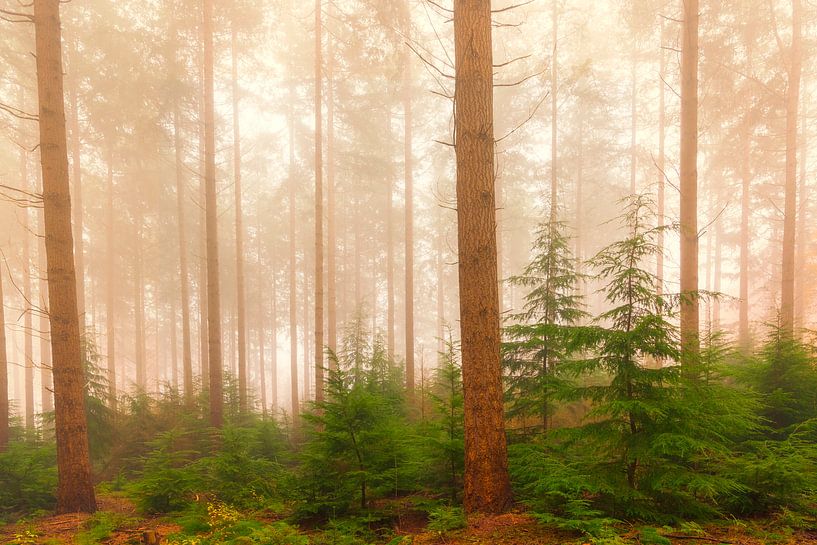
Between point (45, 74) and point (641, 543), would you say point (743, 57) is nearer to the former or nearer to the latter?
point (641, 543)

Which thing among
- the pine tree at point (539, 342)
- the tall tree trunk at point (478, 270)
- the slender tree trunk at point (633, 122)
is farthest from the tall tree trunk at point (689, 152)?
the slender tree trunk at point (633, 122)

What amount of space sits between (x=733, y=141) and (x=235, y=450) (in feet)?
59.0

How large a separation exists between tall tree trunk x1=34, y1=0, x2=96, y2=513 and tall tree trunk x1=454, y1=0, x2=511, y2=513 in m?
6.28

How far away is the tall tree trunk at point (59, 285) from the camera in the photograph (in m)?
6.92

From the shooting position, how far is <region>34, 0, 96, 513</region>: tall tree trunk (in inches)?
272

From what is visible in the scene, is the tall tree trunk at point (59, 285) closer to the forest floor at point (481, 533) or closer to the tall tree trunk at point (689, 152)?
the forest floor at point (481, 533)

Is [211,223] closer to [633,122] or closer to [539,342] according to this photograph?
[539,342]

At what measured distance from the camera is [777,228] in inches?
913

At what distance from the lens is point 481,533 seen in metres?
4.74

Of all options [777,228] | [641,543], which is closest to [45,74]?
[641,543]

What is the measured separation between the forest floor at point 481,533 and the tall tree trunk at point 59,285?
0.60 metres

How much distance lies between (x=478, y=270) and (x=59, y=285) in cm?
669

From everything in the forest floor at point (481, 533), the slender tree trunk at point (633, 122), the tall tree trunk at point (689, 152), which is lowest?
the forest floor at point (481, 533)

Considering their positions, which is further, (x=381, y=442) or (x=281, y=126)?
(x=281, y=126)
